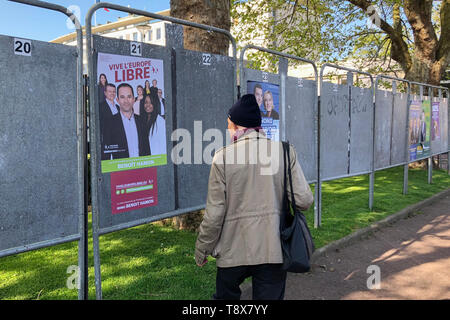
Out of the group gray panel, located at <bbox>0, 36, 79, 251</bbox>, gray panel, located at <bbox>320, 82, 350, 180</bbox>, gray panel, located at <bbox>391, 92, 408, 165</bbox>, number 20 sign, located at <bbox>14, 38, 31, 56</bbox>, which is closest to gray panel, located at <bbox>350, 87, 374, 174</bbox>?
gray panel, located at <bbox>320, 82, 350, 180</bbox>

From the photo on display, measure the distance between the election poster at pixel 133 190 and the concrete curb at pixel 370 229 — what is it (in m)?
2.61

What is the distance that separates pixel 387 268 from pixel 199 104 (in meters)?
3.21

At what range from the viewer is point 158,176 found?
3934 mm

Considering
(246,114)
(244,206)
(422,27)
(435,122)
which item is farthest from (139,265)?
(422,27)

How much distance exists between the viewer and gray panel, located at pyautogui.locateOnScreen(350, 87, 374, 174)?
762cm

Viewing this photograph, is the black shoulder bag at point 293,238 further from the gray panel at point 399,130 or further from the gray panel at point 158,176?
the gray panel at point 399,130

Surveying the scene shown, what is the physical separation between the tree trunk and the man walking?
3686 mm

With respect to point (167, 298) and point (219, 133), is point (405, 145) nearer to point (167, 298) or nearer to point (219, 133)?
point (219, 133)

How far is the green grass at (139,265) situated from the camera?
4.09 m

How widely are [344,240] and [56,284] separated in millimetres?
4032

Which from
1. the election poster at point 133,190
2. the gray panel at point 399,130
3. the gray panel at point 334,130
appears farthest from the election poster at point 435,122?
the election poster at point 133,190

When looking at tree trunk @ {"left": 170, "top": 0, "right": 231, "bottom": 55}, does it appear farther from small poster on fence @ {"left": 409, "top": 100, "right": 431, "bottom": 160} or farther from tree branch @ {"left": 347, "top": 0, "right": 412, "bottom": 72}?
tree branch @ {"left": 347, "top": 0, "right": 412, "bottom": 72}

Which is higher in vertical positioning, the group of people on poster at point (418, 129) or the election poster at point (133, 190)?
the group of people on poster at point (418, 129)

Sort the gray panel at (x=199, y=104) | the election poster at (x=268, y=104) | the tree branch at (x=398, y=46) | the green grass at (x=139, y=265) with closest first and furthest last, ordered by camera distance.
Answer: the green grass at (x=139, y=265)
the gray panel at (x=199, y=104)
the election poster at (x=268, y=104)
the tree branch at (x=398, y=46)
